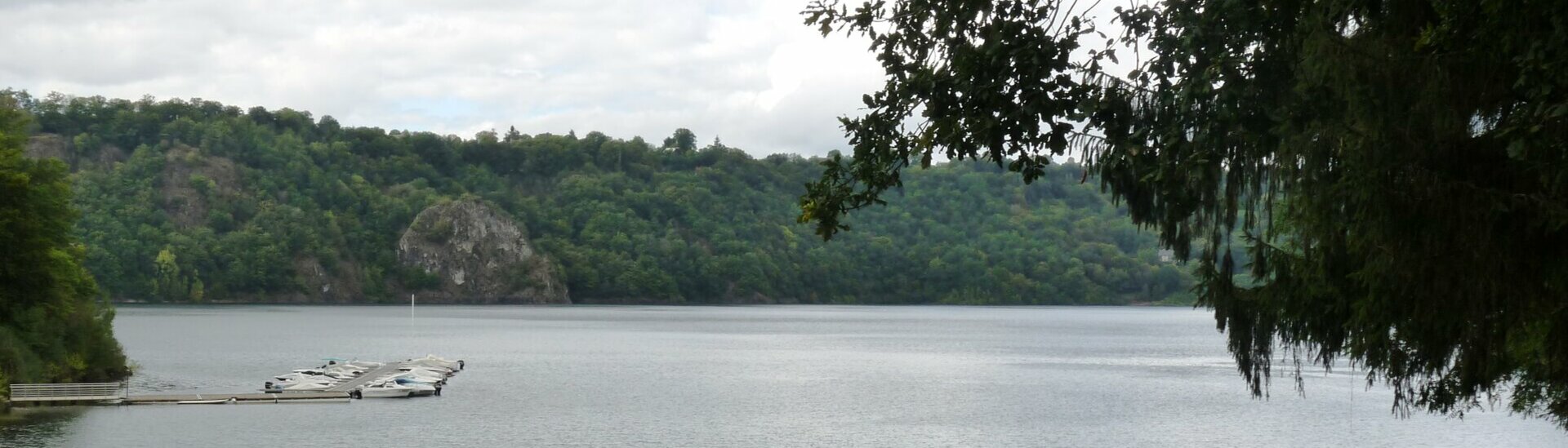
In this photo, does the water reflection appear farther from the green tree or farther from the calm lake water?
the green tree

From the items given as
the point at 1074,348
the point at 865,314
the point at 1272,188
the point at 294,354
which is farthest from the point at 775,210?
the point at 1272,188

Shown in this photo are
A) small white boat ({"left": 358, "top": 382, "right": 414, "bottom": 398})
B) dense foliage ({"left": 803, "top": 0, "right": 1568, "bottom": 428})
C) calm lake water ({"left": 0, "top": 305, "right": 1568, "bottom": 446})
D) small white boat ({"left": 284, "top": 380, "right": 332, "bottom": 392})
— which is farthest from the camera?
small white boat ({"left": 284, "top": 380, "right": 332, "bottom": 392})

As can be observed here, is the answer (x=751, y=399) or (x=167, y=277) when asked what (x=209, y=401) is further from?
(x=167, y=277)

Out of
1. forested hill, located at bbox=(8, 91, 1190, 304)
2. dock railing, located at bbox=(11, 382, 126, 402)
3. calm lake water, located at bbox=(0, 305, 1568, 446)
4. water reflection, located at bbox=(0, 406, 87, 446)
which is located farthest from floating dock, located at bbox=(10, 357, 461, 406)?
forested hill, located at bbox=(8, 91, 1190, 304)

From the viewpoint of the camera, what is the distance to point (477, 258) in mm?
183375

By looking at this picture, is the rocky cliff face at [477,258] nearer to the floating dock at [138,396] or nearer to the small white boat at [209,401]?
the floating dock at [138,396]

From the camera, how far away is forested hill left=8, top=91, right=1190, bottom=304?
168m

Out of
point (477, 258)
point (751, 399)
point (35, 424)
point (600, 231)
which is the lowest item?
point (751, 399)

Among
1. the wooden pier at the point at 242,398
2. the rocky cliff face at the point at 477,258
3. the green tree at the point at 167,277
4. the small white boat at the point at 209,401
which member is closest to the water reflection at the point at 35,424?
the wooden pier at the point at 242,398

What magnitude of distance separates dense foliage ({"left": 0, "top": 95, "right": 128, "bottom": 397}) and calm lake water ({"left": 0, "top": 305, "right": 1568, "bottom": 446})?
3002mm

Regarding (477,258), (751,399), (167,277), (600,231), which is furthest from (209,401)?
(600,231)

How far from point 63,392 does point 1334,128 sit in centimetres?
3813

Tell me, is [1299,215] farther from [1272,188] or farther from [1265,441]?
[1265,441]

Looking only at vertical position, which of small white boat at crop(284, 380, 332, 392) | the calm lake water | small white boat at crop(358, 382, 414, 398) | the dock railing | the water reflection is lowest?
the calm lake water
